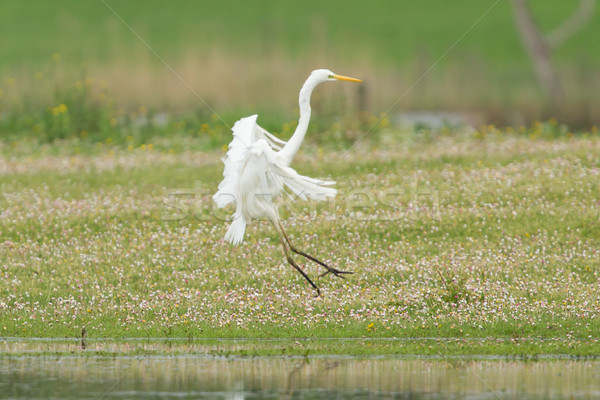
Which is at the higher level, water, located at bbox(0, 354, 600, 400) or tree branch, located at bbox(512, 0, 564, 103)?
tree branch, located at bbox(512, 0, 564, 103)

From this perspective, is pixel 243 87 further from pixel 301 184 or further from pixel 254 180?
pixel 301 184

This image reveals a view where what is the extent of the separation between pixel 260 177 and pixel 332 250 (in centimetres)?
310

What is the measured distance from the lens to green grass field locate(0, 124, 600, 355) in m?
13.8

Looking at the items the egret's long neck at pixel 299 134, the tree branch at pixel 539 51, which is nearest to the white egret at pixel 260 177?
the egret's long neck at pixel 299 134

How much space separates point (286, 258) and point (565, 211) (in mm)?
5794

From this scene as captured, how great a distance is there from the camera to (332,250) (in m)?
17.0

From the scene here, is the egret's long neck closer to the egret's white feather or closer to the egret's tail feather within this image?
the egret's white feather

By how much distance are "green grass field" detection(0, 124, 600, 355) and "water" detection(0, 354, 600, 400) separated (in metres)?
1.58

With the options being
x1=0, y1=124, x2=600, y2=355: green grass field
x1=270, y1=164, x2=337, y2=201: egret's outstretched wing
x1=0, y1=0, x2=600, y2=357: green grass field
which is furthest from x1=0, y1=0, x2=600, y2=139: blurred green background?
x1=270, y1=164, x2=337, y2=201: egret's outstretched wing

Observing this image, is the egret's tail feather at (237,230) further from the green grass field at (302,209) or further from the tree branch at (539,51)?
the tree branch at (539,51)

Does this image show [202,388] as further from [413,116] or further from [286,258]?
[413,116]

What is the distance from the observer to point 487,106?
31.9m

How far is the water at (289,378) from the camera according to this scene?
9.87 meters

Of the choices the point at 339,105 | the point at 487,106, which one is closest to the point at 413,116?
the point at 487,106
